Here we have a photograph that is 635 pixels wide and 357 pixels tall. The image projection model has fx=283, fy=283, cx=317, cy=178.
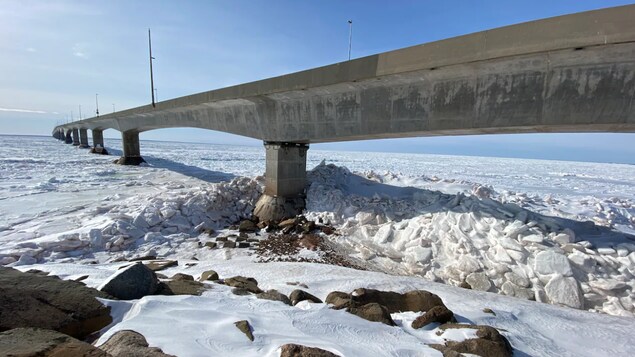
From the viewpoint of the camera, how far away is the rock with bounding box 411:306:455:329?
10.6ft

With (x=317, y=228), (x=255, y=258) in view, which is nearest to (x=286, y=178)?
(x=317, y=228)

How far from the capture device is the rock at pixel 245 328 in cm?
253

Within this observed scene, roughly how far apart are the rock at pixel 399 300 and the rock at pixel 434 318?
0.44 m

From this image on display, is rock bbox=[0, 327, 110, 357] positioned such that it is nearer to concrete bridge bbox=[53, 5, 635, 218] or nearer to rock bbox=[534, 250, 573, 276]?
rock bbox=[534, 250, 573, 276]

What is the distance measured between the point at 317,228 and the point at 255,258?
2470mm

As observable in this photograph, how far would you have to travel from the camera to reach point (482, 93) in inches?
243

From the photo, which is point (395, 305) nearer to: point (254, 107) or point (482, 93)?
point (482, 93)

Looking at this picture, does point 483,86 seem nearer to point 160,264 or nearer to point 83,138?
point 160,264

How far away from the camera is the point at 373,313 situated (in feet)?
10.6

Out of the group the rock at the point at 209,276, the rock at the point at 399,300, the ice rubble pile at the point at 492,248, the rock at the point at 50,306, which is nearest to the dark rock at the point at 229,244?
the rock at the point at 209,276

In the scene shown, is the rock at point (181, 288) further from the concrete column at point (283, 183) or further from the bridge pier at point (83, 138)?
the bridge pier at point (83, 138)

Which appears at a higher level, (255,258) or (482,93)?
(482,93)

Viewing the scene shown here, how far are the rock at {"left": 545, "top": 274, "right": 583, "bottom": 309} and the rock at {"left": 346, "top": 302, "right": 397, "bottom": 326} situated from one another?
12.4 ft

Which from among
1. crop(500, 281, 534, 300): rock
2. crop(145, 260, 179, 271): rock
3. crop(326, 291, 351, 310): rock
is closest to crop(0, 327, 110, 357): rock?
crop(326, 291, 351, 310): rock
